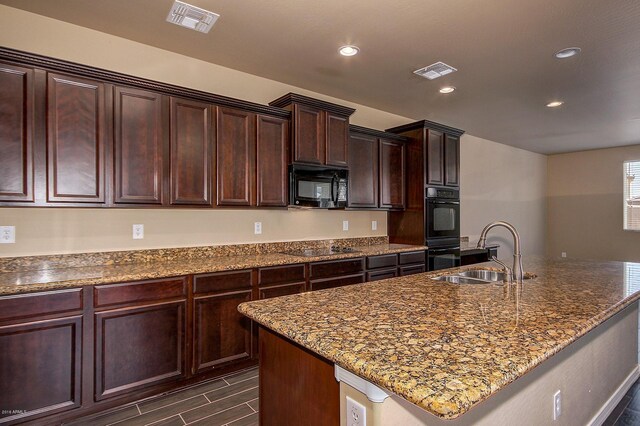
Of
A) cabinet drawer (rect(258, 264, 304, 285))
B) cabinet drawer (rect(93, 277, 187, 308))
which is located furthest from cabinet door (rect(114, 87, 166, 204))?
cabinet drawer (rect(258, 264, 304, 285))

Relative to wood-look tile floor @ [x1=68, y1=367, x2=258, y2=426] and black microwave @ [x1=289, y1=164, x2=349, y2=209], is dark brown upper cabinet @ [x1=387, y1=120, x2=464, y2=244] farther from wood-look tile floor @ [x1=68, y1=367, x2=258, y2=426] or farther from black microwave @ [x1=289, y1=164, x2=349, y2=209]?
wood-look tile floor @ [x1=68, y1=367, x2=258, y2=426]

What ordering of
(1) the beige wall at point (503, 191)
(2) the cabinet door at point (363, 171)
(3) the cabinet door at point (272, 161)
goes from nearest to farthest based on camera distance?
(3) the cabinet door at point (272, 161)
(2) the cabinet door at point (363, 171)
(1) the beige wall at point (503, 191)

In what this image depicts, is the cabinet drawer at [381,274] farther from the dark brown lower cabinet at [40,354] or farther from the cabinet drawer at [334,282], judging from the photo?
the dark brown lower cabinet at [40,354]

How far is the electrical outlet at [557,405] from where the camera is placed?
167 cm

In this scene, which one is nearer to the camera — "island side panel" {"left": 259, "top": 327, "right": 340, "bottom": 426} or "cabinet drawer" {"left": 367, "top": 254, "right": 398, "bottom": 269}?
"island side panel" {"left": 259, "top": 327, "right": 340, "bottom": 426}

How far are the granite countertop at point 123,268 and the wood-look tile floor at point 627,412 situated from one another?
218 centimetres

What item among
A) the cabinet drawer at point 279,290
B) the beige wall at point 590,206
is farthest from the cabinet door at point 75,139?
the beige wall at point 590,206

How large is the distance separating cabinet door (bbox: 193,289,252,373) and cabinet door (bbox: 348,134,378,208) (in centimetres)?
179

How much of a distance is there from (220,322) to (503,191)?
606 centimetres

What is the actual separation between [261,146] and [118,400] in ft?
7.11

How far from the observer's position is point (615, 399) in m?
2.31

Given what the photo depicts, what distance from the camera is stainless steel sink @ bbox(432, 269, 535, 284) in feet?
7.49

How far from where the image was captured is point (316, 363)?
125 centimetres

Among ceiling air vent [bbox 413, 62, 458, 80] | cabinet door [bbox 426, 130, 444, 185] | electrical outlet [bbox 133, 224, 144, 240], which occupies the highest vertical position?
ceiling air vent [bbox 413, 62, 458, 80]
